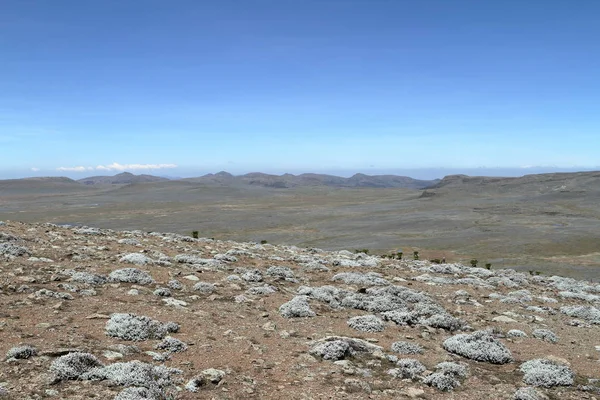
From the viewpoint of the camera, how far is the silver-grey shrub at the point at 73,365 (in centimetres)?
702

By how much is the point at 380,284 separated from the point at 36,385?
12.0 meters

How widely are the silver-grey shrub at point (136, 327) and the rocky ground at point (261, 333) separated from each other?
0.08ft

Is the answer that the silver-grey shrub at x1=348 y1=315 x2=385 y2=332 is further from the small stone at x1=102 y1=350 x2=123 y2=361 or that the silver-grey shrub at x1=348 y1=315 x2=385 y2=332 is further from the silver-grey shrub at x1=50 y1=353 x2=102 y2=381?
the silver-grey shrub at x1=50 y1=353 x2=102 y2=381

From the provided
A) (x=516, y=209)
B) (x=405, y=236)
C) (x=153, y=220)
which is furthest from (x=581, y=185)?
(x=153, y=220)

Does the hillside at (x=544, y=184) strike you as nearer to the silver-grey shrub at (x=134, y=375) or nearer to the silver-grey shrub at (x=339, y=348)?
the silver-grey shrub at (x=339, y=348)

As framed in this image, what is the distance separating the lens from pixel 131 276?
1338 centimetres

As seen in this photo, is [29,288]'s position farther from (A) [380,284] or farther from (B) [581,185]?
(B) [581,185]

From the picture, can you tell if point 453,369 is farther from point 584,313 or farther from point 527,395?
point 584,313

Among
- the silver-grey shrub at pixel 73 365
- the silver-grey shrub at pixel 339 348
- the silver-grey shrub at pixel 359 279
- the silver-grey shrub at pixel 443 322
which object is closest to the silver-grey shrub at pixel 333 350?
the silver-grey shrub at pixel 339 348

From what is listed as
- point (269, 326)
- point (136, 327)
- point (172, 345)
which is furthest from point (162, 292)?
point (172, 345)

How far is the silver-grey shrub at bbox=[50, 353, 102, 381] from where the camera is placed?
23.0ft

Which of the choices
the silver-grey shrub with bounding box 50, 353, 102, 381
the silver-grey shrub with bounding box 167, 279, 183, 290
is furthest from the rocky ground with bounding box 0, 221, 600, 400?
the silver-grey shrub with bounding box 167, 279, 183, 290

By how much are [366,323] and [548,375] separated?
4153mm

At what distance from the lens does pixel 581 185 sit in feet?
481
